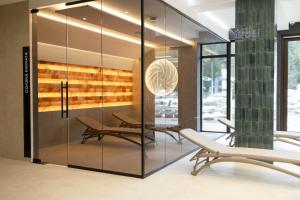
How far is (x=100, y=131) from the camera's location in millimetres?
4922

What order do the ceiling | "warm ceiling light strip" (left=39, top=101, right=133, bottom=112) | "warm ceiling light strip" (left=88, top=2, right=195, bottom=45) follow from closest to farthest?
1. "warm ceiling light strip" (left=88, top=2, right=195, bottom=45)
2. "warm ceiling light strip" (left=39, top=101, right=133, bottom=112)
3. the ceiling

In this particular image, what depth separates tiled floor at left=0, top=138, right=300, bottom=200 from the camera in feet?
11.8

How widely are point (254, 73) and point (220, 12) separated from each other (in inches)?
103

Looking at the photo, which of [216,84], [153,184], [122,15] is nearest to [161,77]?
[122,15]

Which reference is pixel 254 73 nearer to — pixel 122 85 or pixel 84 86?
pixel 122 85

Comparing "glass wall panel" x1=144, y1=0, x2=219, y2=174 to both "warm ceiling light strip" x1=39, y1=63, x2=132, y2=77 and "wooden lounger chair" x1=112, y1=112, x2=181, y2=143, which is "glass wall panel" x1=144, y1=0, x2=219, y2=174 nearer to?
"wooden lounger chair" x1=112, y1=112, x2=181, y2=143

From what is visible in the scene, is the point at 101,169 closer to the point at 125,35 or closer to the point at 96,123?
the point at 96,123

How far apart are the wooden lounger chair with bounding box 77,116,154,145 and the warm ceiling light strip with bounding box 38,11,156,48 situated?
144cm

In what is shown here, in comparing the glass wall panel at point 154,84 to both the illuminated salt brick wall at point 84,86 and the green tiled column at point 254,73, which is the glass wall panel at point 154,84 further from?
the green tiled column at point 254,73

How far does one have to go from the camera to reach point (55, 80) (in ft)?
20.3

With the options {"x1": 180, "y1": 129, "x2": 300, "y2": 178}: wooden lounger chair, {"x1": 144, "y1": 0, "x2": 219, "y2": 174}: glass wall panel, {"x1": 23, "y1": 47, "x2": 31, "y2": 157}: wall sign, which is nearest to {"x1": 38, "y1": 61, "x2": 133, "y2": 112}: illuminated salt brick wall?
{"x1": 23, "y1": 47, "x2": 31, "y2": 157}: wall sign

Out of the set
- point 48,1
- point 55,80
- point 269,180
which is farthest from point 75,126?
point 269,180

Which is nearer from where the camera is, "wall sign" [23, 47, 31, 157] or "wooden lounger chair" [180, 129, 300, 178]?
"wooden lounger chair" [180, 129, 300, 178]

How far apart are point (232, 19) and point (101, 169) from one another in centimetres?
553
